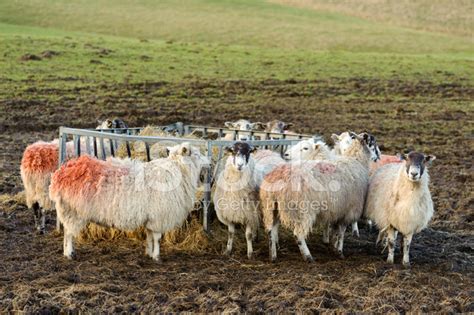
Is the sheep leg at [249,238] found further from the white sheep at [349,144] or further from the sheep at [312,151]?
the white sheep at [349,144]

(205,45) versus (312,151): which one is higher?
(312,151)

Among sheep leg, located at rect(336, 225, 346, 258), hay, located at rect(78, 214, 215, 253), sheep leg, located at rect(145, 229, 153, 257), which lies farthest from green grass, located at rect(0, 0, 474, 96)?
sheep leg, located at rect(336, 225, 346, 258)

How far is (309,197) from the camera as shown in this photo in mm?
8773

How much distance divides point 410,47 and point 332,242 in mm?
42094

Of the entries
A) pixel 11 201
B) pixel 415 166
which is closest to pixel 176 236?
pixel 415 166

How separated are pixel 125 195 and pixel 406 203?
371 cm

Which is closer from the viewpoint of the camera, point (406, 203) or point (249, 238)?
point (406, 203)

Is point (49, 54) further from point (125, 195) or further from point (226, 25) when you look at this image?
point (125, 195)

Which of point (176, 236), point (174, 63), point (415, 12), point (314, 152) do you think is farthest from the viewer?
point (415, 12)

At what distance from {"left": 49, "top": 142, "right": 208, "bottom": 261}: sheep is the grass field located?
0.50 metres

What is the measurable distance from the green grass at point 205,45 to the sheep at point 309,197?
17851 mm

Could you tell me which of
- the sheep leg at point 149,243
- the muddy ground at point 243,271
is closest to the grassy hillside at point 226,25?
the muddy ground at point 243,271

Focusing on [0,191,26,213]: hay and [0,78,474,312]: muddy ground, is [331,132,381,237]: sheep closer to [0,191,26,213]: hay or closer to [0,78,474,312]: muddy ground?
[0,78,474,312]: muddy ground

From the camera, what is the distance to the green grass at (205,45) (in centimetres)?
3192
